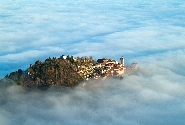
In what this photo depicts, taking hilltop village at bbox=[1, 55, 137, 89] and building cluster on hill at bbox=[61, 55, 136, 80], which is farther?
building cluster on hill at bbox=[61, 55, 136, 80]

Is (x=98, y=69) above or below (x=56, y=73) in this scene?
above

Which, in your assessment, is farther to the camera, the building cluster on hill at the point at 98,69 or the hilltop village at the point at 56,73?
the building cluster on hill at the point at 98,69

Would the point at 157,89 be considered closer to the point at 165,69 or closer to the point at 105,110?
the point at 105,110

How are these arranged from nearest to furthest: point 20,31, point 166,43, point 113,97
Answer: point 113,97 < point 166,43 < point 20,31

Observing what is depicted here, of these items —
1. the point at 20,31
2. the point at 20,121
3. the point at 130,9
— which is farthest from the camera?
the point at 130,9

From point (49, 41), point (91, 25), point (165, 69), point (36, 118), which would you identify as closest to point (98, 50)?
point (49, 41)

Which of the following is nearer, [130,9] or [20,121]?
[20,121]

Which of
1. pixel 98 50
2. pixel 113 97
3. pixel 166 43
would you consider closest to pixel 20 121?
pixel 113 97

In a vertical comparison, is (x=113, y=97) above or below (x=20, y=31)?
below

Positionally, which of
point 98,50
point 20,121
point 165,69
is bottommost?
point 20,121

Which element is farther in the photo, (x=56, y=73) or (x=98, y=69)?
(x=98, y=69)
